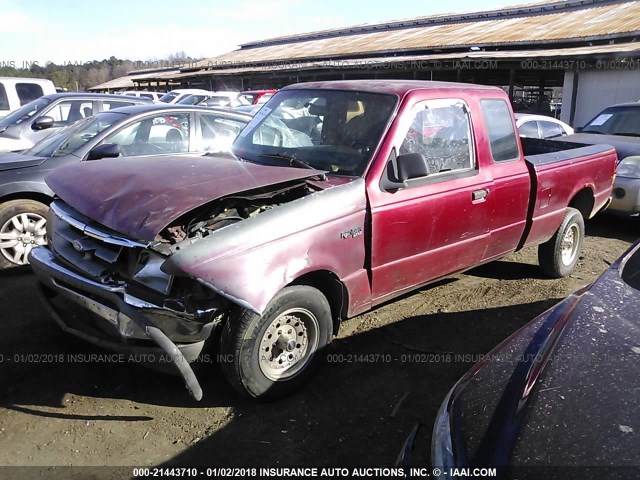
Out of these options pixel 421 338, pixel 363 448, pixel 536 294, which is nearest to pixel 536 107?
pixel 536 294

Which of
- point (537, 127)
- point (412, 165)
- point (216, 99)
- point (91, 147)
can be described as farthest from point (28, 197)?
point (216, 99)

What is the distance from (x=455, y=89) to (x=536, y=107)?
20.0m

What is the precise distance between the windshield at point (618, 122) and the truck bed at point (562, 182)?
3193mm

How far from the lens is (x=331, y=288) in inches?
141

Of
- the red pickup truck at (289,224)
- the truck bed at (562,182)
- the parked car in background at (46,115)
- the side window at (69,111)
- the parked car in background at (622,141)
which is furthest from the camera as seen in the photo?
the side window at (69,111)

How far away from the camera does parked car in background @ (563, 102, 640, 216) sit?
725 cm

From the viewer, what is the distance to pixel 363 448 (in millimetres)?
2957

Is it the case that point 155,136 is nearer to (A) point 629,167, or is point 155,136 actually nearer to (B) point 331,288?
(B) point 331,288

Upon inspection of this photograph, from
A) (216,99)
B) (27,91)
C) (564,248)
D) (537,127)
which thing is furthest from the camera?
(216,99)

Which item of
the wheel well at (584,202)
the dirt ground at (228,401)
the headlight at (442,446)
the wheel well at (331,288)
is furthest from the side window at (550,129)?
the headlight at (442,446)

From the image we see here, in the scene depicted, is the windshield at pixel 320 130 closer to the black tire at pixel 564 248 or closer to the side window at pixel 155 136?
the side window at pixel 155 136

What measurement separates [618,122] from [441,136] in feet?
20.7

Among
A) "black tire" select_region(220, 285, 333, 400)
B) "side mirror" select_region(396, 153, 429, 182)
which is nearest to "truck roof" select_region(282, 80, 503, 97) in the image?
"side mirror" select_region(396, 153, 429, 182)

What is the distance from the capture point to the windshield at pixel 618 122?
28.4ft
